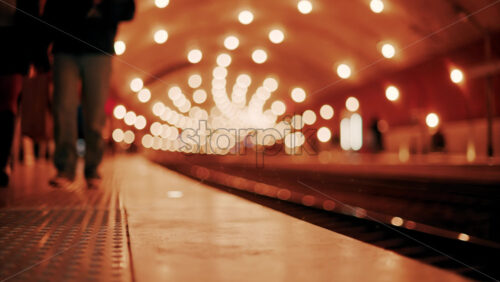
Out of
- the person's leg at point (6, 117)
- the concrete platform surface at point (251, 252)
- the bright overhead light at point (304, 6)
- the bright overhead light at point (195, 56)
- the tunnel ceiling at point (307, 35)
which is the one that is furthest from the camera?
the bright overhead light at point (195, 56)

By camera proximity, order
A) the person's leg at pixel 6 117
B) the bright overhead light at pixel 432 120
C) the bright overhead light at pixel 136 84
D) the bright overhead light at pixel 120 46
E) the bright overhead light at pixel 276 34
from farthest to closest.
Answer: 1. the bright overhead light at pixel 136 84
2. the bright overhead light at pixel 276 34
3. the bright overhead light at pixel 432 120
4. the bright overhead light at pixel 120 46
5. the person's leg at pixel 6 117

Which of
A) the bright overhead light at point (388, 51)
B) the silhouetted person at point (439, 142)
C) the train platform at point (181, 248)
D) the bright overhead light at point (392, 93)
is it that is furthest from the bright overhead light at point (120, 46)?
the train platform at point (181, 248)

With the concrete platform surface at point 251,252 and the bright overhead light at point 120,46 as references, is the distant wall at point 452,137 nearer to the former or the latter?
the bright overhead light at point 120,46

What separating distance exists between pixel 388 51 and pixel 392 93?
17.6 ft

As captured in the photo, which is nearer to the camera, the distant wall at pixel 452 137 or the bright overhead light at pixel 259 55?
the distant wall at pixel 452 137

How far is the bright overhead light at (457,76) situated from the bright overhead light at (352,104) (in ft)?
43.9

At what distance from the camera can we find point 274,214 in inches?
154

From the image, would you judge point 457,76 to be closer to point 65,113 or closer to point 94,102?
point 94,102

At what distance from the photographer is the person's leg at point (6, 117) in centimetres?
622

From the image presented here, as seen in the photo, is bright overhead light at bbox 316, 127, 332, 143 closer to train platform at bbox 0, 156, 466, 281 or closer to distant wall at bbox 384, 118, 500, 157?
distant wall at bbox 384, 118, 500, 157

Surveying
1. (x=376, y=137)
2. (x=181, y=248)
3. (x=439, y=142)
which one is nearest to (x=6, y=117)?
(x=181, y=248)

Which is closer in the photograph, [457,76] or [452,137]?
[457,76]

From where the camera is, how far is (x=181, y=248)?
2598mm

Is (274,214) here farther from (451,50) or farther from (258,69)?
(258,69)
